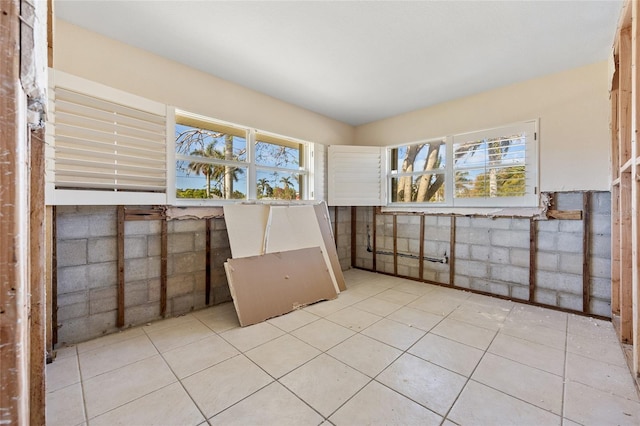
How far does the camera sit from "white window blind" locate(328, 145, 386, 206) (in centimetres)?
440

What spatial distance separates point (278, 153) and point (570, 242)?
3761 millimetres

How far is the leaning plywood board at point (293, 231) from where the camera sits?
3.32m

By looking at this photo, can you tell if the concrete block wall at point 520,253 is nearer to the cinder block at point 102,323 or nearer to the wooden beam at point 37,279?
the cinder block at point 102,323

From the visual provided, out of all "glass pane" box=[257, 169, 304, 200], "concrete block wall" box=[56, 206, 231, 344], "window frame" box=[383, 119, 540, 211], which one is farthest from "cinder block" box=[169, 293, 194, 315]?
"window frame" box=[383, 119, 540, 211]

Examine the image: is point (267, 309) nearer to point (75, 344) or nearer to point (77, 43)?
point (75, 344)

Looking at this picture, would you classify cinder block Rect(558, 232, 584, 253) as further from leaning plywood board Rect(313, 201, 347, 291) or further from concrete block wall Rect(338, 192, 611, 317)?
leaning plywood board Rect(313, 201, 347, 291)

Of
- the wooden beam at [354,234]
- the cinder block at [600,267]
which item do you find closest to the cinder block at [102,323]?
the wooden beam at [354,234]

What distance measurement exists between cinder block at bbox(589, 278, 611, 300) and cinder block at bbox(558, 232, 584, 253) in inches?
13.3

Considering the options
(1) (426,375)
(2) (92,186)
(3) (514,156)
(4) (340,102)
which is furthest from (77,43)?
(3) (514,156)

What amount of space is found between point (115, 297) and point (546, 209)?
4713 millimetres

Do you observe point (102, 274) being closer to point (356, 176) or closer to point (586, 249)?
point (356, 176)

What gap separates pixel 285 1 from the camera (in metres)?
2.00

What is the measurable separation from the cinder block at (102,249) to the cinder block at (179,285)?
1.90 feet

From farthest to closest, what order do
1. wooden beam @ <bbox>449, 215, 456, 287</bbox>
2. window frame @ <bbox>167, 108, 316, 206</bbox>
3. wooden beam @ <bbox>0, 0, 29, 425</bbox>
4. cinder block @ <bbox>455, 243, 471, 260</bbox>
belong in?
wooden beam @ <bbox>449, 215, 456, 287</bbox> < cinder block @ <bbox>455, 243, 471, 260</bbox> < window frame @ <bbox>167, 108, 316, 206</bbox> < wooden beam @ <bbox>0, 0, 29, 425</bbox>
